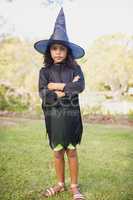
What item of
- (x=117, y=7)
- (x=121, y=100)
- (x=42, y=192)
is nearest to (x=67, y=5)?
(x=117, y=7)

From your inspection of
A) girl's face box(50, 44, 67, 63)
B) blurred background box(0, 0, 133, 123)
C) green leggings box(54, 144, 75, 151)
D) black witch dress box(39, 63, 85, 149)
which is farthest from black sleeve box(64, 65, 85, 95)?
blurred background box(0, 0, 133, 123)

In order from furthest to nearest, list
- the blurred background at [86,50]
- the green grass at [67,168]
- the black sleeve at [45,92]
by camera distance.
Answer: the blurred background at [86,50] < the green grass at [67,168] < the black sleeve at [45,92]

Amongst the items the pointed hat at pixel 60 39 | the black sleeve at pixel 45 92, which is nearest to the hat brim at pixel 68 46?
the pointed hat at pixel 60 39

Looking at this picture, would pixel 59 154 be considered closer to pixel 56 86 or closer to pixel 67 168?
pixel 67 168

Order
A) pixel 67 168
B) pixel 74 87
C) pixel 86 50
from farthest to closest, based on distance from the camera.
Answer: pixel 86 50 < pixel 67 168 < pixel 74 87

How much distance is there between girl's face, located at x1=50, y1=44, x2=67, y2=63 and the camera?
1.99 metres

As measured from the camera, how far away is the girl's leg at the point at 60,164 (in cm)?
201

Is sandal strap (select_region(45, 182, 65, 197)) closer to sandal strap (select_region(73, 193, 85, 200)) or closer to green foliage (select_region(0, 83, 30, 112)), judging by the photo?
sandal strap (select_region(73, 193, 85, 200))

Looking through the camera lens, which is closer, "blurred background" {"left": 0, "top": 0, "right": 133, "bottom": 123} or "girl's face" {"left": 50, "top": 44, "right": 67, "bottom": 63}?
"girl's face" {"left": 50, "top": 44, "right": 67, "bottom": 63}

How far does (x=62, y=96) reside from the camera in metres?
1.95

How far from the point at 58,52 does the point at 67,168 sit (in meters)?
0.55

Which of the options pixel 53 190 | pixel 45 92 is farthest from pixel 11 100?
pixel 53 190

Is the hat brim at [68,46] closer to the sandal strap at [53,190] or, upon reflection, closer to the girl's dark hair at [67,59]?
the girl's dark hair at [67,59]

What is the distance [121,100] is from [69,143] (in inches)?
20.0
